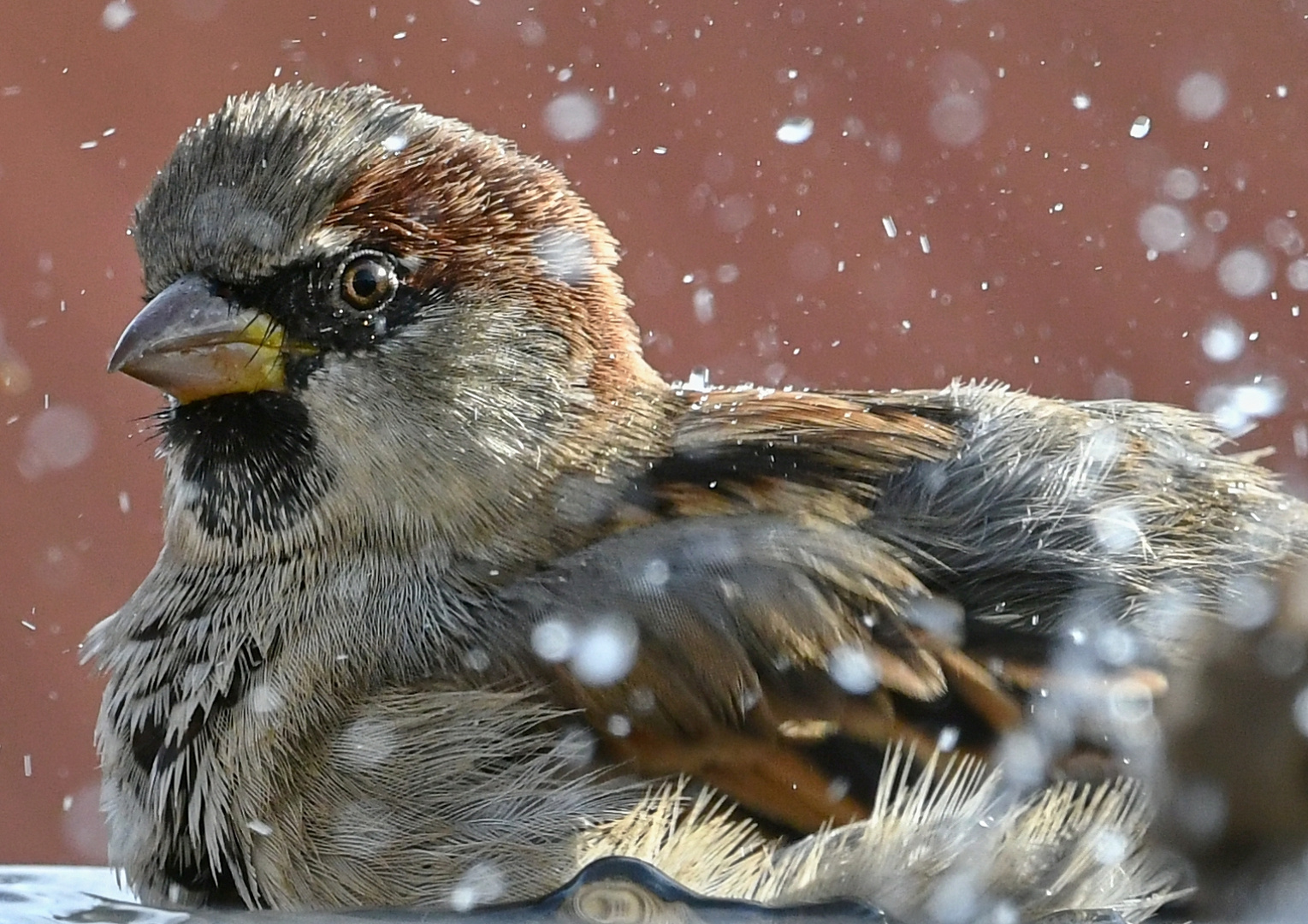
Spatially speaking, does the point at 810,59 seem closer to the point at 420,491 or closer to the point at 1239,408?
the point at 1239,408

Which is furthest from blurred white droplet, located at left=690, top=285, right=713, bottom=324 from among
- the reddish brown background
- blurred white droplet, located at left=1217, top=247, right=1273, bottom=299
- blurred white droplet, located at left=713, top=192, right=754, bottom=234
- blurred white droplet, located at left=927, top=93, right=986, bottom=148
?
blurred white droplet, located at left=1217, top=247, right=1273, bottom=299

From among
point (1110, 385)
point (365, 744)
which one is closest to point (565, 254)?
point (365, 744)

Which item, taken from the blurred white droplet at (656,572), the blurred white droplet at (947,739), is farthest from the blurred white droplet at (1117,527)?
the blurred white droplet at (656,572)

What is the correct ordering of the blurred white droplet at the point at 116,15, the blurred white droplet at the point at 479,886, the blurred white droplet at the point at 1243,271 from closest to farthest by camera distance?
the blurred white droplet at the point at 479,886 < the blurred white droplet at the point at 116,15 < the blurred white droplet at the point at 1243,271

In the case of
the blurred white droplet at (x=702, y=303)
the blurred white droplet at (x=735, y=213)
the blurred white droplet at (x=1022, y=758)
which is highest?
the blurred white droplet at (x=735, y=213)

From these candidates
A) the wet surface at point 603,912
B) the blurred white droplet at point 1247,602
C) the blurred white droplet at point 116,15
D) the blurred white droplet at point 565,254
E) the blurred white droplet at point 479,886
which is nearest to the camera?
the wet surface at point 603,912

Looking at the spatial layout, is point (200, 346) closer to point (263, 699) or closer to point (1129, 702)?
point (263, 699)

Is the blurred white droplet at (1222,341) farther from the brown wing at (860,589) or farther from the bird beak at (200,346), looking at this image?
the bird beak at (200,346)

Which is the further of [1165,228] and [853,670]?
[1165,228]
